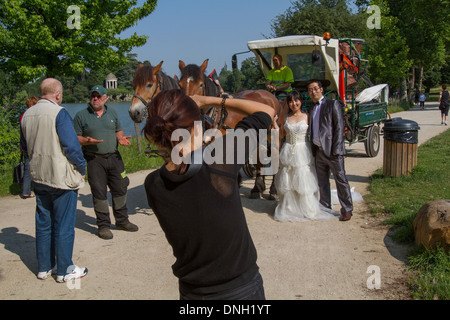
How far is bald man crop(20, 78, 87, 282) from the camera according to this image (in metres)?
4.26

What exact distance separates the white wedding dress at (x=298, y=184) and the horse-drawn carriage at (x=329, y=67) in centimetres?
290

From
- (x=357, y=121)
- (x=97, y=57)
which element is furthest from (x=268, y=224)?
(x=97, y=57)

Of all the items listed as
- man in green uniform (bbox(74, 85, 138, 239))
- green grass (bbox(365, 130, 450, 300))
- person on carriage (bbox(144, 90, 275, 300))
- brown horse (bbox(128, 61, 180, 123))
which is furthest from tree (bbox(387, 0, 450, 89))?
person on carriage (bbox(144, 90, 275, 300))

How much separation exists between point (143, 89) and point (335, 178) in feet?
10.6

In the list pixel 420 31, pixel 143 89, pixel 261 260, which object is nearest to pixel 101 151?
pixel 143 89

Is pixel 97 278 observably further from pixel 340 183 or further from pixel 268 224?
pixel 340 183

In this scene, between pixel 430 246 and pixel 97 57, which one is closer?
pixel 430 246

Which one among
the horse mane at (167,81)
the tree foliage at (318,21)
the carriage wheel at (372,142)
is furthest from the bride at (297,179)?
the tree foliage at (318,21)

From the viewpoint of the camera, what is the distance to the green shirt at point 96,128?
5.67 m

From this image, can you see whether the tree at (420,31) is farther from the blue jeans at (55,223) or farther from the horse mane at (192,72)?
the blue jeans at (55,223)

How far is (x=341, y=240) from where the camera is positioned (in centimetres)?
523

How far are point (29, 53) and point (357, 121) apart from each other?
9366mm

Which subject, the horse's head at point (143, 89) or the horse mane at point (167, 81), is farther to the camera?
the horse mane at point (167, 81)

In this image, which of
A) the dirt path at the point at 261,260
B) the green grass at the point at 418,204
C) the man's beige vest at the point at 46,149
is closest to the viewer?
the green grass at the point at 418,204
